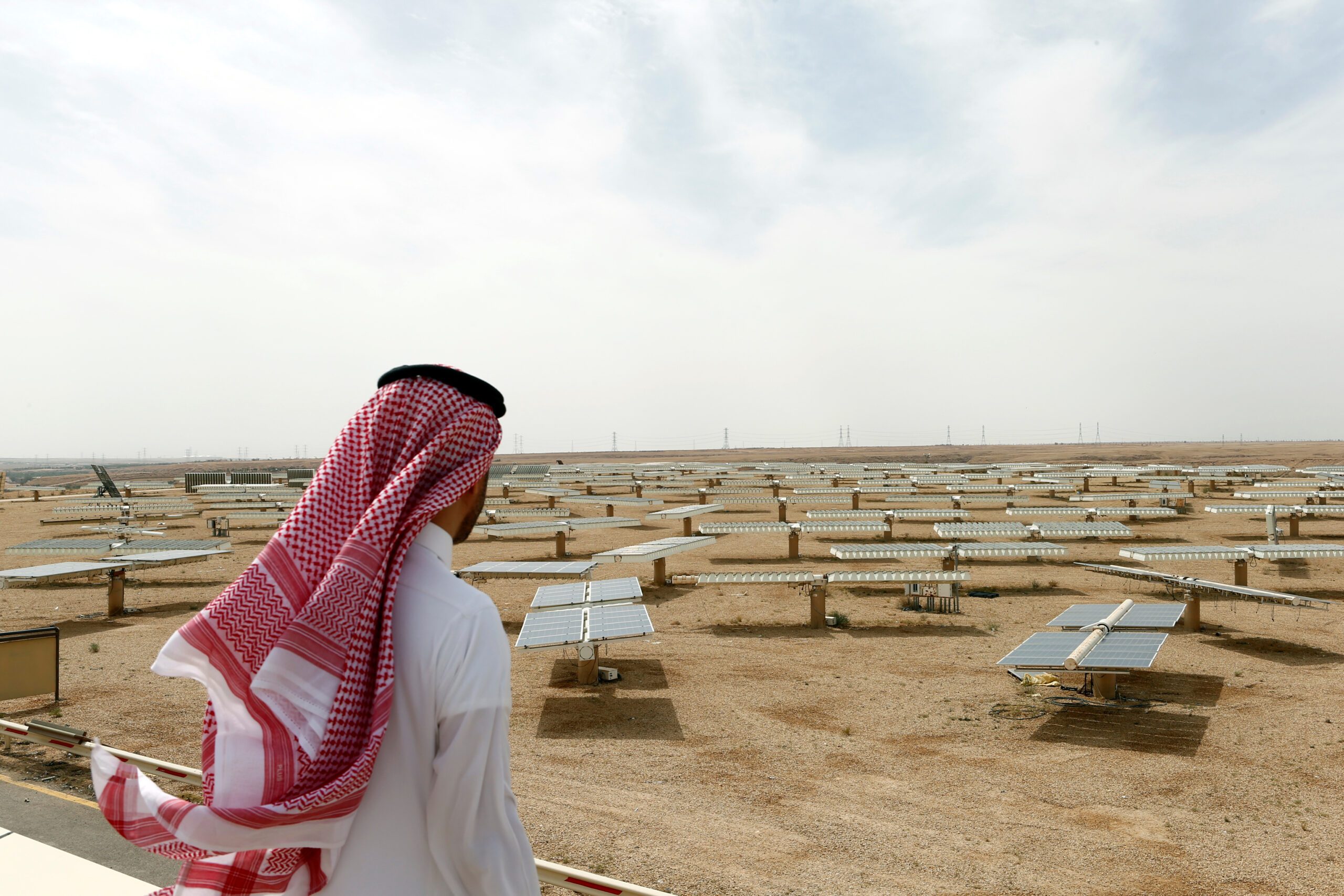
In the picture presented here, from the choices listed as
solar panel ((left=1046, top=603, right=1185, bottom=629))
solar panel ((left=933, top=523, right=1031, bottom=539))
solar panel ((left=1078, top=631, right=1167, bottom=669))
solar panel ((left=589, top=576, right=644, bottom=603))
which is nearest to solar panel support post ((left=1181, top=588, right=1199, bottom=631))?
solar panel ((left=1046, top=603, right=1185, bottom=629))

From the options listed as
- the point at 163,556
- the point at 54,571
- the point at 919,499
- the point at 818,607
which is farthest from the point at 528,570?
the point at 919,499

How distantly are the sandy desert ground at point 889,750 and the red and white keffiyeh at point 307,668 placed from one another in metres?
5.43

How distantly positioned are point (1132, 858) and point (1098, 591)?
1558 centimetres

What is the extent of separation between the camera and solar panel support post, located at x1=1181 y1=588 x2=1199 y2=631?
16672 millimetres

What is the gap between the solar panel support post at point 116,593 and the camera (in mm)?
18891

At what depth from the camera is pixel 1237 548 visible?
65.9 feet

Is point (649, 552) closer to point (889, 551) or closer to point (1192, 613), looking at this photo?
point (889, 551)

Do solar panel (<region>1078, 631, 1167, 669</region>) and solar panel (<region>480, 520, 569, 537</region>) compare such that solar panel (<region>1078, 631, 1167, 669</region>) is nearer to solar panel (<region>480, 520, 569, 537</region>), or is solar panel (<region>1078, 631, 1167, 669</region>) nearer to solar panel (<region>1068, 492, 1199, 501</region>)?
solar panel (<region>480, 520, 569, 537</region>)

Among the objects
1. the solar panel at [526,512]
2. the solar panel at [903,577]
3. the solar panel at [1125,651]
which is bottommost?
the solar panel at [526,512]

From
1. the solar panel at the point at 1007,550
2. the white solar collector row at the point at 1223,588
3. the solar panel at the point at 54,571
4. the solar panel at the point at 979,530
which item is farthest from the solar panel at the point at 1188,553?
the solar panel at the point at 54,571

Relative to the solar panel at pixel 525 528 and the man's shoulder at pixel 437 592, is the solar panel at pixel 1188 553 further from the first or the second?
the man's shoulder at pixel 437 592

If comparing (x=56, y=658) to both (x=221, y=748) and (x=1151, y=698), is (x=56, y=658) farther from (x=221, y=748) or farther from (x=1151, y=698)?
(x=1151, y=698)

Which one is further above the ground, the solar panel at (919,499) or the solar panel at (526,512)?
the solar panel at (919,499)

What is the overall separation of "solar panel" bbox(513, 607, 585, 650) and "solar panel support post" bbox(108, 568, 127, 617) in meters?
11.0
